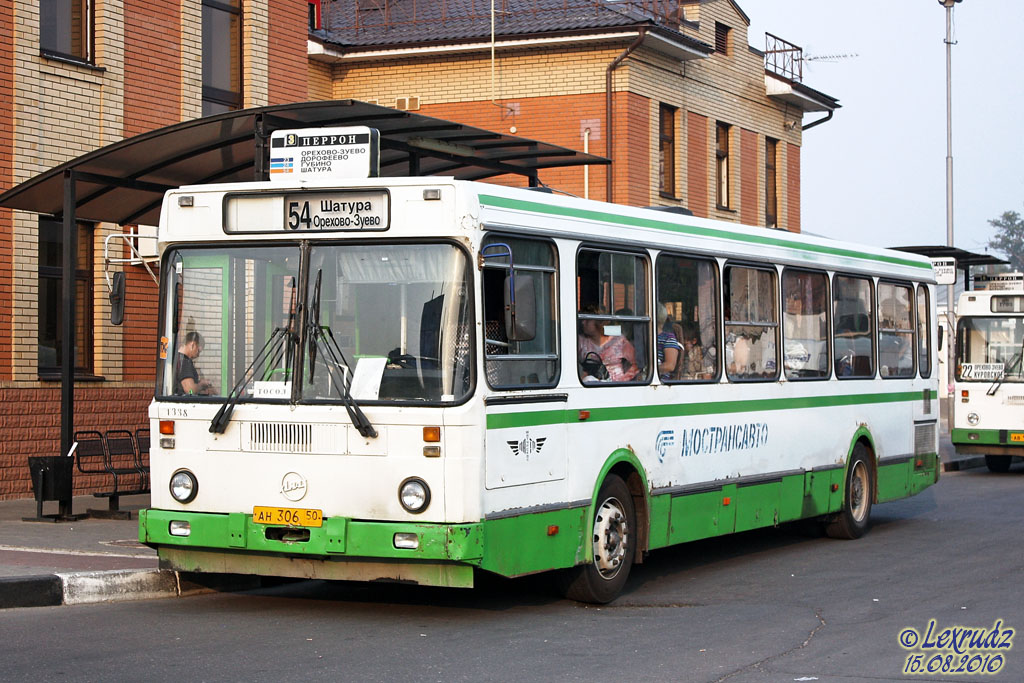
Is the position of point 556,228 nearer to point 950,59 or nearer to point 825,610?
point 825,610

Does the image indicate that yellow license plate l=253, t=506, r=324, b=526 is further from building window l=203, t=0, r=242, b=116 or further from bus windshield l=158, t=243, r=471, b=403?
building window l=203, t=0, r=242, b=116

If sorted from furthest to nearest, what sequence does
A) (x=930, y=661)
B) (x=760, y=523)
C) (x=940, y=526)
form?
(x=940, y=526) → (x=760, y=523) → (x=930, y=661)

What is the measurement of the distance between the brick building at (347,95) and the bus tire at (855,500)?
8423 mm

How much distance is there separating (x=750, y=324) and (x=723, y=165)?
20.9 metres

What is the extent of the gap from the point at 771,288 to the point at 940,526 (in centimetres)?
449

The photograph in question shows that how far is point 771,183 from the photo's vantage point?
3559 centimetres

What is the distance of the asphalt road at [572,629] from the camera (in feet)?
25.7

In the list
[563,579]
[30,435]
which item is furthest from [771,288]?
[30,435]

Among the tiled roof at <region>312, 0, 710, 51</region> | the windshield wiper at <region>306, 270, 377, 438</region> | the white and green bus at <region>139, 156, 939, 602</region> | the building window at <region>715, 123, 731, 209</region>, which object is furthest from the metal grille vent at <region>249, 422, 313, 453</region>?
the building window at <region>715, 123, 731, 209</region>

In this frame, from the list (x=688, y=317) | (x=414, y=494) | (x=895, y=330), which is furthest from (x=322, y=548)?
(x=895, y=330)

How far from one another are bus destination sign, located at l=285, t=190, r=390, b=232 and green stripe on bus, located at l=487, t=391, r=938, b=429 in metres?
1.48

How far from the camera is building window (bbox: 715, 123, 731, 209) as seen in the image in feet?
108

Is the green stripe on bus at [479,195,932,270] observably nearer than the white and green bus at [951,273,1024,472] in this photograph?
Yes

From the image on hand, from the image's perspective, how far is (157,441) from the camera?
31.6 ft
